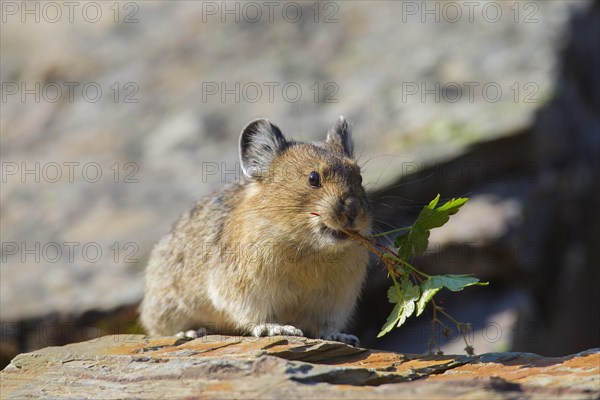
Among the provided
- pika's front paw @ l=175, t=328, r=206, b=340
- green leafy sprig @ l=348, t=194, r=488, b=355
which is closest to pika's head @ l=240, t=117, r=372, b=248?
green leafy sprig @ l=348, t=194, r=488, b=355

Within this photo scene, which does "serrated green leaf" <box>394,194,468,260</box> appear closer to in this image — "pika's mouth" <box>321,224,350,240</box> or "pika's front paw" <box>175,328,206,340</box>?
"pika's mouth" <box>321,224,350,240</box>

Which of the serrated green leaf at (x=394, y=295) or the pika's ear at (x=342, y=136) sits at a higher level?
the pika's ear at (x=342, y=136)

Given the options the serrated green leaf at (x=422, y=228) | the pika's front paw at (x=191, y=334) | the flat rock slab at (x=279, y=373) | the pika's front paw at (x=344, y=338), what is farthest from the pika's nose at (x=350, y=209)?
the pika's front paw at (x=191, y=334)

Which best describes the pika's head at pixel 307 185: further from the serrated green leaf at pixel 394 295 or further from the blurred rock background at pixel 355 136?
the blurred rock background at pixel 355 136

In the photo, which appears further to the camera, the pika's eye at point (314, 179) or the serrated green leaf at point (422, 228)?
the pika's eye at point (314, 179)

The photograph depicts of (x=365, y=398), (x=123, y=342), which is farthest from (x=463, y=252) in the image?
(x=365, y=398)

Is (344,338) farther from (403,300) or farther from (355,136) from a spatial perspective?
(355,136)

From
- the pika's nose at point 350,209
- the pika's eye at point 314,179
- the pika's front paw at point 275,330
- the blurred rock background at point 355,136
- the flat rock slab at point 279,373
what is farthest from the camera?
the blurred rock background at point 355,136
